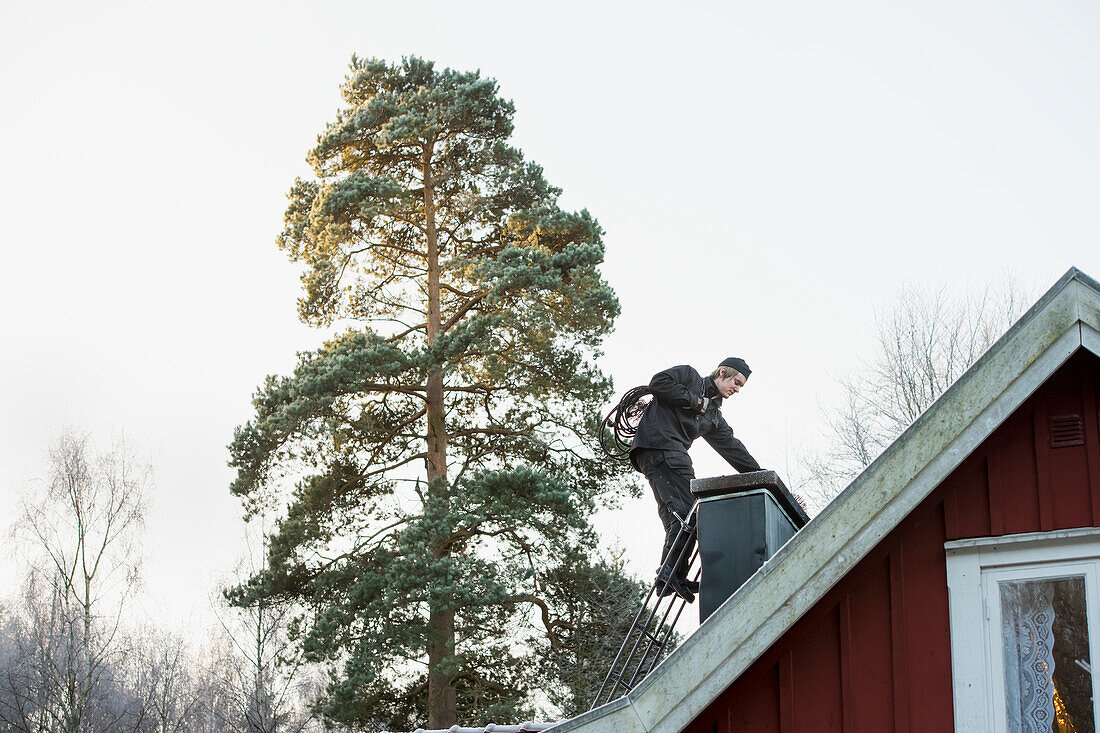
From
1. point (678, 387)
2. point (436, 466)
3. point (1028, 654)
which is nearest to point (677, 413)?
point (678, 387)

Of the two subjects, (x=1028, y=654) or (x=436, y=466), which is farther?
(x=436, y=466)

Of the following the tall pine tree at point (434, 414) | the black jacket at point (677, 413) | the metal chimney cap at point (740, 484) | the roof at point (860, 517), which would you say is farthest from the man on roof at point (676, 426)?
the tall pine tree at point (434, 414)

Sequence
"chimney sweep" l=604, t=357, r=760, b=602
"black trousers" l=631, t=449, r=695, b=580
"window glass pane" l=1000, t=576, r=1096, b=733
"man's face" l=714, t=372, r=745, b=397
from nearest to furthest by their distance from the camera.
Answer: "window glass pane" l=1000, t=576, r=1096, b=733
"black trousers" l=631, t=449, r=695, b=580
"chimney sweep" l=604, t=357, r=760, b=602
"man's face" l=714, t=372, r=745, b=397

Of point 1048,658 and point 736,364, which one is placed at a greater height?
point 736,364

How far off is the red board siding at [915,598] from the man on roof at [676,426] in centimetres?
145

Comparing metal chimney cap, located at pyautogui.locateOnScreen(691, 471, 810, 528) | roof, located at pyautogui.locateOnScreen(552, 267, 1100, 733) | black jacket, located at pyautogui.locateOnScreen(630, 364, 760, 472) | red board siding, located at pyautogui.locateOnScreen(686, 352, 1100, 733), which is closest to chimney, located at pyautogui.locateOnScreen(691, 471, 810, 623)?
metal chimney cap, located at pyautogui.locateOnScreen(691, 471, 810, 528)

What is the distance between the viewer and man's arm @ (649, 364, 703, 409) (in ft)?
20.0

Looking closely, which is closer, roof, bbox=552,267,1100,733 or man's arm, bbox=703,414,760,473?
roof, bbox=552,267,1100,733

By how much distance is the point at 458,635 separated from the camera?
1977 centimetres

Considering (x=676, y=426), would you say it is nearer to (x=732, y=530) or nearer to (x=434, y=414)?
(x=732, y=530)

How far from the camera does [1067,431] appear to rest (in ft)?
14.1

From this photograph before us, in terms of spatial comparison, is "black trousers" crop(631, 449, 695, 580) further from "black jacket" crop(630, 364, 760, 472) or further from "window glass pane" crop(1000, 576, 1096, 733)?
"window glass pane" crop(1000, 576, 1096, 733)

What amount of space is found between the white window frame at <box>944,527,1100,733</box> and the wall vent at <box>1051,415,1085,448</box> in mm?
348

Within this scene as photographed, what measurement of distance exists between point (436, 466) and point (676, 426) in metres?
16.7
